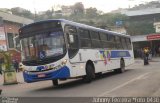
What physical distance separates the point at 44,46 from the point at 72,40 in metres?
1.43

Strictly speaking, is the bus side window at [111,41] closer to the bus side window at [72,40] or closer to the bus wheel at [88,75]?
the bus wheel at [88,75]

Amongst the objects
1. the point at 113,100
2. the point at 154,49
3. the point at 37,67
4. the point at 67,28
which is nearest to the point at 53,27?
the point at 67,28

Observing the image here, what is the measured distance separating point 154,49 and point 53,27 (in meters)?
51.9

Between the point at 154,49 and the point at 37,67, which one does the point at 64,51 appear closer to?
the point at 37,67

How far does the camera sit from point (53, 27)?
1781 centimetres

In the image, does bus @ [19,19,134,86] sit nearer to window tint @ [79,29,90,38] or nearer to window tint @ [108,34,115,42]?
window tint @ [79,29,90,38]

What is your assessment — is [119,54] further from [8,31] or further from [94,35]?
[8,31]

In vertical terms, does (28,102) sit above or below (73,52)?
below

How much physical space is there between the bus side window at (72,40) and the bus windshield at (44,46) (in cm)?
49

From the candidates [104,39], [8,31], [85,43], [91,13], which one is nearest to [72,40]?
[85,43]

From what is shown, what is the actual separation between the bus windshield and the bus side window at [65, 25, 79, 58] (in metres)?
0.49

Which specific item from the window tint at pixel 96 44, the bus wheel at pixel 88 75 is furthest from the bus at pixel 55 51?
the window tint at pixel 96 44

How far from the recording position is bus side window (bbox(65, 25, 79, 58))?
17.9 metres

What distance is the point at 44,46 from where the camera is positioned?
57.4 ft
